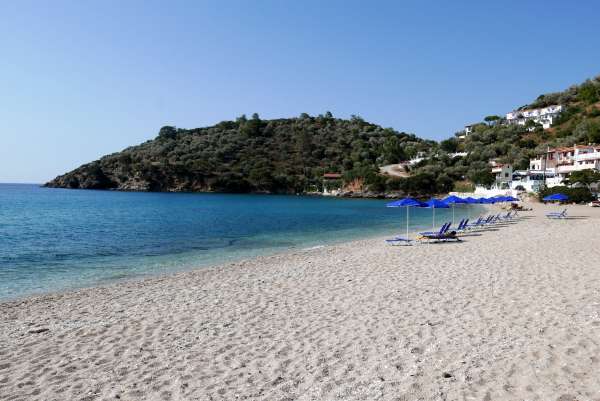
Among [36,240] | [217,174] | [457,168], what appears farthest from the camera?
[217,174]

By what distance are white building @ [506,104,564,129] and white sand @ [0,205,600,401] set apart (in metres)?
134

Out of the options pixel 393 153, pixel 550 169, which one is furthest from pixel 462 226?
pixel 393 153

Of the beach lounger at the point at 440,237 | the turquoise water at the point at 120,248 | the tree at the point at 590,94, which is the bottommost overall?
the turquoise water at the point at 120,248

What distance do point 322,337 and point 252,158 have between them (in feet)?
466

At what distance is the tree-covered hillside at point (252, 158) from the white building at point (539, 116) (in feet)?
91.2

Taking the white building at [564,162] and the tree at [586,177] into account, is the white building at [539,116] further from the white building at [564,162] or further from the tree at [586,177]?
the tree at [586,177]

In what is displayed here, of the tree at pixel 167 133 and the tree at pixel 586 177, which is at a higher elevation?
the tree at pixel 167 133

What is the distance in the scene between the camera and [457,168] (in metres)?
101

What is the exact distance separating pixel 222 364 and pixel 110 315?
4.18 metres

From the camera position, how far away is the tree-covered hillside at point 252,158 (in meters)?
131

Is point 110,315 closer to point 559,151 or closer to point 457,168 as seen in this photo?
point 559,151

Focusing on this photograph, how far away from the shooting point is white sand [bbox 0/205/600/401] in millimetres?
5211

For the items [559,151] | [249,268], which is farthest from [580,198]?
[249,268]

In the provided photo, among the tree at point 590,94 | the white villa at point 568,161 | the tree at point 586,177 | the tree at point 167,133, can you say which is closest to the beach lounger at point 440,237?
the tree at point 586,177
